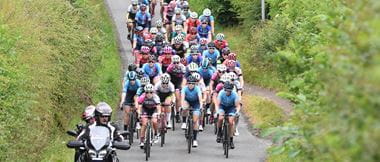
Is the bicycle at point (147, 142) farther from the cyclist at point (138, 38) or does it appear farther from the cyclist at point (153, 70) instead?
the cyclist at point (138, 38)

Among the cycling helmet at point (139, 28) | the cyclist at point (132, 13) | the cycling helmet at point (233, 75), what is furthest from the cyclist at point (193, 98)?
the cyclist at point (132, 13)

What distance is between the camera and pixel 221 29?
3784cm

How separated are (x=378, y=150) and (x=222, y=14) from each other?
1316 inches

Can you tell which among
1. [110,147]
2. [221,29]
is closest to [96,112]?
[110,147]

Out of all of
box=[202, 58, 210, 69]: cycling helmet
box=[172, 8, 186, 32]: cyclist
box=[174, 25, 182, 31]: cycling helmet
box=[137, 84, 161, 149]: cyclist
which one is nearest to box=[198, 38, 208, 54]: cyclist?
box=[202, 58, 210, 69]: cycling helmet

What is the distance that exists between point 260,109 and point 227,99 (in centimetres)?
589

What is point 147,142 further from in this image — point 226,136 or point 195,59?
point 195,59

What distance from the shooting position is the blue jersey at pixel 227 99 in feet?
65.7

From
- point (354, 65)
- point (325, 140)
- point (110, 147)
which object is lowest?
point (110, 147)

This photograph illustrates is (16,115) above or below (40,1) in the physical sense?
below

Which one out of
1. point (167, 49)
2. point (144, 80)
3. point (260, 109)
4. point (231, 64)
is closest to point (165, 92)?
point (144, 80)

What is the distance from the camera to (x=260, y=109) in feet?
84.7

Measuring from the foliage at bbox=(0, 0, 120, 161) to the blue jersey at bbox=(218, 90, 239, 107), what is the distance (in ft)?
11.7

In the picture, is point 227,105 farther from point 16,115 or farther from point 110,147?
point 110,147
